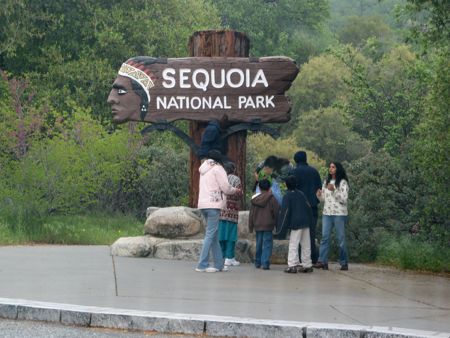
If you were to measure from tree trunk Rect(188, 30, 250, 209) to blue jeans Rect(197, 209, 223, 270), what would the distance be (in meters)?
2.65

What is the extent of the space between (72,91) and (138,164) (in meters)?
11.6

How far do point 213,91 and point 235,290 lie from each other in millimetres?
5474

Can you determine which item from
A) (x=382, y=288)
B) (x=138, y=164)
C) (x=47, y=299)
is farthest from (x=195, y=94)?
(x=138, y=164)

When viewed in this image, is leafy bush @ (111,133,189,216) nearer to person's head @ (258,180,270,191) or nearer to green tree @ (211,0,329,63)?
person's head @ (258,180,270,191)

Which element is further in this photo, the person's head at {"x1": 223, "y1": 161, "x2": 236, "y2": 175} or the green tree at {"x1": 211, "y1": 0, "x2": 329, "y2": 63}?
the green tree at {"x1": 211, "y1": 0, "x2": 329, "y2": 63}

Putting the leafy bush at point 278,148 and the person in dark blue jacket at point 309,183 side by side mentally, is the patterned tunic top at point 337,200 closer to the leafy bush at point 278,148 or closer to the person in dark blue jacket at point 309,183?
the person in dark blue jacket at point 309,183

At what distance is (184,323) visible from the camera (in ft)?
29.9

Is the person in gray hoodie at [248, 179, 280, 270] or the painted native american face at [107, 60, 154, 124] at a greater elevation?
the painted native american face at [107, 60, 154, 124]

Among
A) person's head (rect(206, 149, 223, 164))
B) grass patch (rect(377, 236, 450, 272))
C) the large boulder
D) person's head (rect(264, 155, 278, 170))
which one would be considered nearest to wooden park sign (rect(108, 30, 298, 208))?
the large boulder

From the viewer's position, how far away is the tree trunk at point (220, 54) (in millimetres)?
16438

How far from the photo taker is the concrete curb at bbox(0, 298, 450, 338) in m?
8.78

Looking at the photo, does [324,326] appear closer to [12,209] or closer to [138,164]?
[12,209]

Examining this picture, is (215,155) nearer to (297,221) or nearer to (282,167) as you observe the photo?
(297,221)

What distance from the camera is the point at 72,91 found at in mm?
38469
